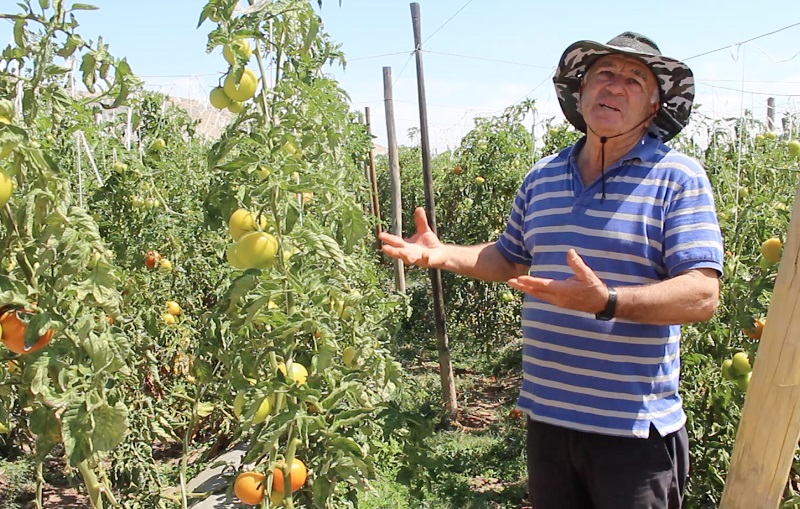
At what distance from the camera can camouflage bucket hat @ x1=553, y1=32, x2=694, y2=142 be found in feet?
5.24

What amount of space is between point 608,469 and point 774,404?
42 cm

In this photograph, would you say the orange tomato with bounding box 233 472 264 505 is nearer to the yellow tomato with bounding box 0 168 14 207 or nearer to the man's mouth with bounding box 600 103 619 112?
the yellow tomato with bounding box 0 168 14 207

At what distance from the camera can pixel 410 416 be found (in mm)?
1804

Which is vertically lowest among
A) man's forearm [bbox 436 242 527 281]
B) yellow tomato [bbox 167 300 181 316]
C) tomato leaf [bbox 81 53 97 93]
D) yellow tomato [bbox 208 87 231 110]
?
yellow tomato [bbox 167 300 181 316]

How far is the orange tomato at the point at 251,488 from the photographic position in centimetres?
178

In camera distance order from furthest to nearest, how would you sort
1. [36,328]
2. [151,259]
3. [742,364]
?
1. [151,259]
2. [742,364]
3. [36,328]

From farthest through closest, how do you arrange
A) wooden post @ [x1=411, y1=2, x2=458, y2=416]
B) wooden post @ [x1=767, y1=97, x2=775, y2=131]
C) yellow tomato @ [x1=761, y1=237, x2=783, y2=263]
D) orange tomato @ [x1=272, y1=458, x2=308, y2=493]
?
wooden post @ [x1=767, y1=97, x2=775, y2=131], wooden post @ [x1=411, y1=2, x2=458, y2=416], yellow tomato @ [x1=761, y1=237, x2=783, y2=263], orange tomato @ [x1=272, y1=458, x2=308, y2=493]

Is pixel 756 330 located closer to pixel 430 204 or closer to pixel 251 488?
pixel 251 488

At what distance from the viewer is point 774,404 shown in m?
1.30

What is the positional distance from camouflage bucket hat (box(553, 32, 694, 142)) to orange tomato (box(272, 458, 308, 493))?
47.5 inches

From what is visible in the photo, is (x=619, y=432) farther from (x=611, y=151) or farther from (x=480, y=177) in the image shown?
(x=480, y=177)

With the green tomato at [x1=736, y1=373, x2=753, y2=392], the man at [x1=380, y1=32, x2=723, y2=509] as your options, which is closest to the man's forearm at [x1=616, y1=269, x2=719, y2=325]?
the man at [x1=380, y1=32, x2=723, y2=509]

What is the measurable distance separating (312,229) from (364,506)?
4.75 ft

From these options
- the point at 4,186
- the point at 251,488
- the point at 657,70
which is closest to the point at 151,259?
the point at 251,488
